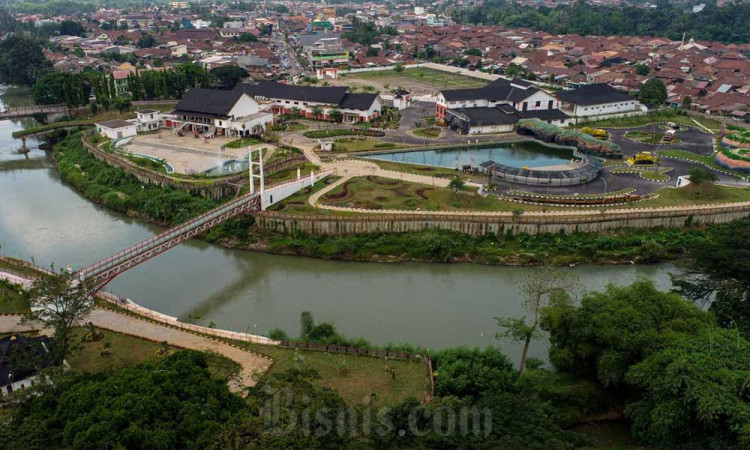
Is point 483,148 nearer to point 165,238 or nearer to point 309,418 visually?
point 165,238

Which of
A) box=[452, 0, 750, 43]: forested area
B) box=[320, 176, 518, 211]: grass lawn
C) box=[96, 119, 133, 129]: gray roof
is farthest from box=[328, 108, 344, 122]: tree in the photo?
box=[452, 0, 750, 43]: forested area

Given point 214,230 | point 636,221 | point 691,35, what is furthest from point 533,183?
point 691,35

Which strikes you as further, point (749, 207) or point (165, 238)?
point (749, 207)

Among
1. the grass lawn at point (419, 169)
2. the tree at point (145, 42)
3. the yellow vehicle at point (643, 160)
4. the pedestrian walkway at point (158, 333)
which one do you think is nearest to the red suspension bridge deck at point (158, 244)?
the pedestrian walkway at point (158, 333)

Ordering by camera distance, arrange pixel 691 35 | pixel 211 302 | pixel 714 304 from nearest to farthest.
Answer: pixel 714 304, pixel 211 302, pixel 691 35

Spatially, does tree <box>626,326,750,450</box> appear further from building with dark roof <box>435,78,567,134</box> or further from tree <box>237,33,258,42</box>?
tree <box>237,33,258,42</box>

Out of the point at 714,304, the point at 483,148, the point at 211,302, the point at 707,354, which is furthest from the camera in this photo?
the point at 483,148
